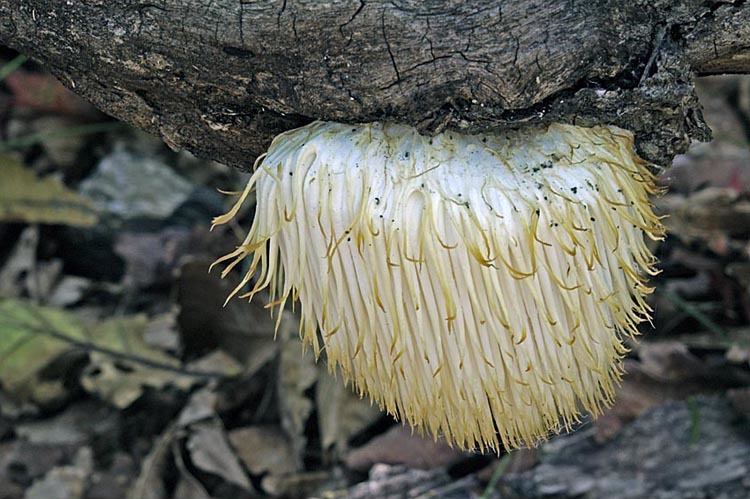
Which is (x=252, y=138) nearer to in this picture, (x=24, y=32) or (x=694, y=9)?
(x=24, y=32)

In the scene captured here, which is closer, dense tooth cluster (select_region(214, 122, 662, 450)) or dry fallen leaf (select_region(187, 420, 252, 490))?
dense tooth cluster (select_region(214, 122, 662, 450))

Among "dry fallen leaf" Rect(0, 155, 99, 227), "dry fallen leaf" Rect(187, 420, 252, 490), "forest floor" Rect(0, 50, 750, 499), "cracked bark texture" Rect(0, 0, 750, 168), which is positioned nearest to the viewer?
"cracked bark texture" Rect(0, 0, 750, 168)

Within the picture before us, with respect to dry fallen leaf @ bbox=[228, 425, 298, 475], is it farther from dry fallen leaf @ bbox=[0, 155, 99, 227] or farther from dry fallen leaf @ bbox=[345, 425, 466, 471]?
dry fallen leaf @ bbox=[0, 155, 99, 227]

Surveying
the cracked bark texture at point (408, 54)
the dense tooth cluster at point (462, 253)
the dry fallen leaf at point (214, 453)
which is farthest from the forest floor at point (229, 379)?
the cracked bark texture at point (408, 54)

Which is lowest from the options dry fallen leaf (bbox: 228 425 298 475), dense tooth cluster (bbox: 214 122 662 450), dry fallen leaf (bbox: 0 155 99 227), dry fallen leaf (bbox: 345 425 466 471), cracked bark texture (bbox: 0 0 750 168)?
dry fallen leaf (bbox: 345 425 466 471)

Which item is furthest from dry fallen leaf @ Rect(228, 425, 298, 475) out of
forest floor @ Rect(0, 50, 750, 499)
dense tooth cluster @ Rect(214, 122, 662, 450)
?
dense tooth cluster @ Rect(214, 122, 662, 450)

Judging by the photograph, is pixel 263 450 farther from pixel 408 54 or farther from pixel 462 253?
pixel 408 54

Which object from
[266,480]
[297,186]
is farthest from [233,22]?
[266,480]

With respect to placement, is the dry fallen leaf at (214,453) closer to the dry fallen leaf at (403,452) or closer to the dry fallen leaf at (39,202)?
the dry fallen leaf at (403,452)
